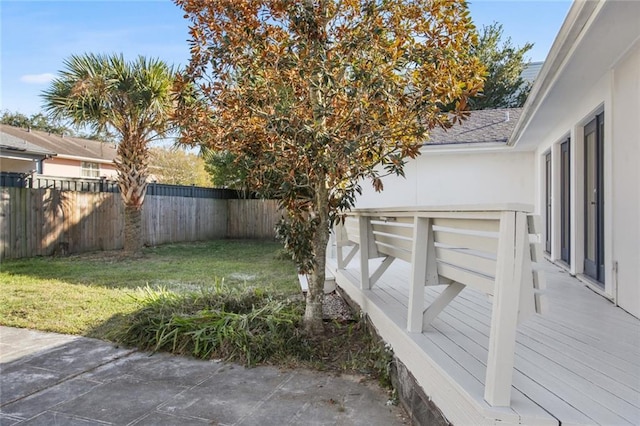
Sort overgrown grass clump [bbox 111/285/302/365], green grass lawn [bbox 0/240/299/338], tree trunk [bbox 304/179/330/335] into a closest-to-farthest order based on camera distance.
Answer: overgrown grass clump [bbox 111/285/302/365]
tree trunk [bbox 304/179/330/335]
green grass lawn [bbox 0/240/299/338]

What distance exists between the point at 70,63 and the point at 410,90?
8283mm

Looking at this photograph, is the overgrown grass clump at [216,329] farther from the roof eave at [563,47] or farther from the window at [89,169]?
the window at [89,169]

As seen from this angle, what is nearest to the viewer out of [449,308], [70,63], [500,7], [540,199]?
[449,308]

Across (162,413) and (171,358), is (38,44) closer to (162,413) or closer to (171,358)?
(171,358)

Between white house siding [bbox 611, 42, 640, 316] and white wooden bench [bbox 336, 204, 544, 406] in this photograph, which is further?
white house siding [bbox 611, 42, 640, 316]

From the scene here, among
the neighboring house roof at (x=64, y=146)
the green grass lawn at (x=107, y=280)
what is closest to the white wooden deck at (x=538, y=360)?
the green grass lawn at (x=107, y=280)

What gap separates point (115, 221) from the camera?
1135cm

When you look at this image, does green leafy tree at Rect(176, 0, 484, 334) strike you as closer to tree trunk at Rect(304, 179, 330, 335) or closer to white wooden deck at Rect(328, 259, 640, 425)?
tree trunk at Rect(304, 179, 330, 335)

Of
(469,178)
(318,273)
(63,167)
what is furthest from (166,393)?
(63,167)

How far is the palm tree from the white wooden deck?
7.24 metres

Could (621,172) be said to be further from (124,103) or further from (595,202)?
(124,103)

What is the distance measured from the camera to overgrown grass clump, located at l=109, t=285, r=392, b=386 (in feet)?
11.7

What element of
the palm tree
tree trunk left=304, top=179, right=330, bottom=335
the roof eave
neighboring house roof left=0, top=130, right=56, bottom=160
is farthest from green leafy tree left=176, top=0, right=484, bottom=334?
neighboring house roof left=0, top=130, right=56, bottom=160

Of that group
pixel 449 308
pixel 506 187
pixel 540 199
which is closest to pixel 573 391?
pixel 449 308
